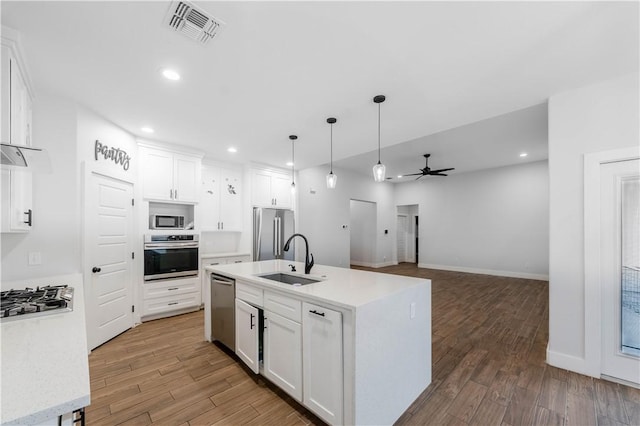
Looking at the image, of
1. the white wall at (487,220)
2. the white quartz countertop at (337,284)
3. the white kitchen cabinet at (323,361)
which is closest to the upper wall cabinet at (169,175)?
the white quartz countertop at (337,284)

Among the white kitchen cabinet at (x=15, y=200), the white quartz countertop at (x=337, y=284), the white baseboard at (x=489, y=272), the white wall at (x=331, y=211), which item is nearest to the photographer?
the white quartz countertop at (x=337, y=284)

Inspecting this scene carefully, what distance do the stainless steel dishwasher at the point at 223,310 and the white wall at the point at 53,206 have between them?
1.45 metres

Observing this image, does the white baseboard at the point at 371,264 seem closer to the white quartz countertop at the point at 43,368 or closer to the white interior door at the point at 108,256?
the white interior door at the point at 108,256

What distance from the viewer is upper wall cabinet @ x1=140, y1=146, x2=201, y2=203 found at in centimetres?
388

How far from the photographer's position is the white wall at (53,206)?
8.04 feet

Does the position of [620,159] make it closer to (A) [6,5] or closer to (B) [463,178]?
(A) [6,5]

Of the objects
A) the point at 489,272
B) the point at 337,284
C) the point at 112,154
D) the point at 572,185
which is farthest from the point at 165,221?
the point at 489,272

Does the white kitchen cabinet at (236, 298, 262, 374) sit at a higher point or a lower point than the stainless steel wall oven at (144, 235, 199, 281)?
lower

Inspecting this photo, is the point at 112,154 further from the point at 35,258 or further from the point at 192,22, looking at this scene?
the point at 192,22

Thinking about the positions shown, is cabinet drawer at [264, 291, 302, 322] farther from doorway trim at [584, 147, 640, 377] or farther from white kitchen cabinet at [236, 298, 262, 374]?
doorway trim at [584, 147, 640, 377]

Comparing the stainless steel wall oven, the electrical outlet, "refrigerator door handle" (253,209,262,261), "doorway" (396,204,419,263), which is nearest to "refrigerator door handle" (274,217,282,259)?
"refrigerator door handle" (253,209,262,261)

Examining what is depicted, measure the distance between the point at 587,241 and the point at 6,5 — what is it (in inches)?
184

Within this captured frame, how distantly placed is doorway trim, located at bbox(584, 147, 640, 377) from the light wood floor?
224 millimetres

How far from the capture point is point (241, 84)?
2.45 meters
